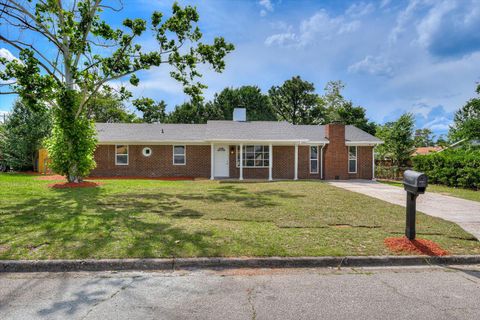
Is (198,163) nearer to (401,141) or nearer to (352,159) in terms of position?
(352,159)

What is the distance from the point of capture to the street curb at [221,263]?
444 centimetres

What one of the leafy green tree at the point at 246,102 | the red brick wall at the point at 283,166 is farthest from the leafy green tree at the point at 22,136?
the leafy green tree at the point at 246,102

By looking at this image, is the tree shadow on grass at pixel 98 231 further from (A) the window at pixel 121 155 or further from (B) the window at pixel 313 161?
(B) the window at pixel 313 161

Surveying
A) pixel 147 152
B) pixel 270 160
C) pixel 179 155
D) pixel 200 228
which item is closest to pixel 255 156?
pixel 270 160

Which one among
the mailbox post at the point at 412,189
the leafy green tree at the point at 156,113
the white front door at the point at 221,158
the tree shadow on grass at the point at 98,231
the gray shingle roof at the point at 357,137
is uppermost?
the leafy green tree at the point at 156,113

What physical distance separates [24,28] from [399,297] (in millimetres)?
17645

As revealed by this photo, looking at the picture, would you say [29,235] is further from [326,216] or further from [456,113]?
[456,113]

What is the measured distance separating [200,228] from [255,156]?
1403 cm

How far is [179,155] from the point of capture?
20.5m

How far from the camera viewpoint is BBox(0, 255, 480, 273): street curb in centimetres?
444

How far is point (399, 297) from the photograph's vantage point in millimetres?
3648

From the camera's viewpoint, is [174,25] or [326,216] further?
[174,25]

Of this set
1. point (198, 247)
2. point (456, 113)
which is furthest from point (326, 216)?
point (456, 113)

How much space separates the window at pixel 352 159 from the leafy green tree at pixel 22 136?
69.1 feet
